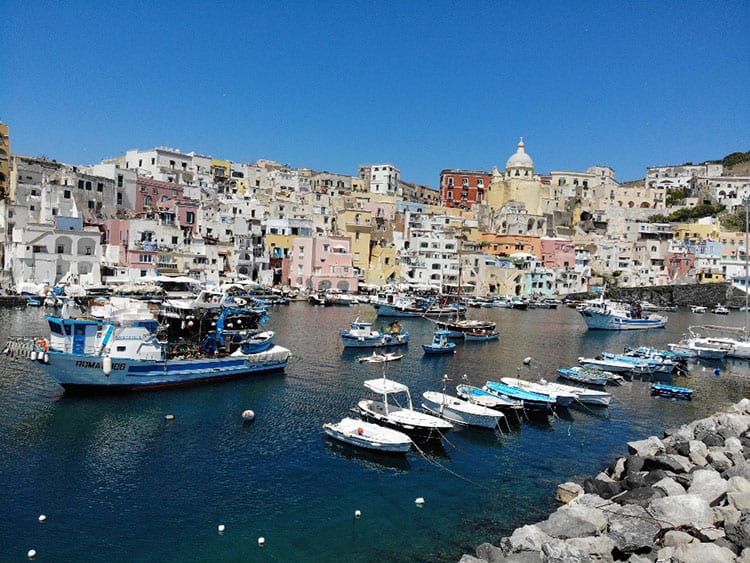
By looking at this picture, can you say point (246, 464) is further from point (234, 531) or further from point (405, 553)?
point (405, 553)

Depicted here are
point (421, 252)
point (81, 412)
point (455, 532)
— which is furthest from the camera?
point (421, 252)

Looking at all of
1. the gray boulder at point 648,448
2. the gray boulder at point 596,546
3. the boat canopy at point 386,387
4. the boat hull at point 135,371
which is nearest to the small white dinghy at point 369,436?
the boat canopy at point 386,387

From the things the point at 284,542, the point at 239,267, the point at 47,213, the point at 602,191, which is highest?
the point at 602,191

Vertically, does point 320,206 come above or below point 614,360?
above

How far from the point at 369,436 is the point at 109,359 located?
10.9 m

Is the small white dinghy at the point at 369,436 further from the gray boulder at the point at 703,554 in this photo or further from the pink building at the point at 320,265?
the pink building at the point at 320,265

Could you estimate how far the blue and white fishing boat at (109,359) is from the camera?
22.9 metres

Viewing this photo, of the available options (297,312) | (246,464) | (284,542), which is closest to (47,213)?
(297,312)

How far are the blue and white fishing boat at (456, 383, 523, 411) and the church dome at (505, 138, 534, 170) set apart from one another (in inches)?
3095

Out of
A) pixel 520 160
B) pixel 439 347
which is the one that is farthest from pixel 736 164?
pixel 439 347

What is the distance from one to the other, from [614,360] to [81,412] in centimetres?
2690

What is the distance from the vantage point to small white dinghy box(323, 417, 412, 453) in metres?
18.2

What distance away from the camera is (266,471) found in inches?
665

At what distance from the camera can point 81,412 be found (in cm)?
2134
